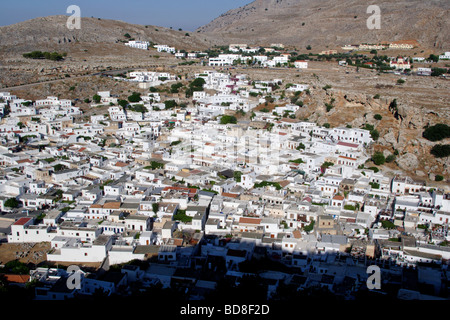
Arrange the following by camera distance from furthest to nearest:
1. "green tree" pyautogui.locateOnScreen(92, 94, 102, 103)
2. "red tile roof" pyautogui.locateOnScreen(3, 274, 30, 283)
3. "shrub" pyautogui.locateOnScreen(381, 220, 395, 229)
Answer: "green tree" pyautogui.locateOnScreen(92, 94, 102, 103)
"shrub" pyautogui.locateOnScreen(381, 220, 395, 229)
"red tile roof" pyautogui.locateOnScreen(3, 274, 30, 283)

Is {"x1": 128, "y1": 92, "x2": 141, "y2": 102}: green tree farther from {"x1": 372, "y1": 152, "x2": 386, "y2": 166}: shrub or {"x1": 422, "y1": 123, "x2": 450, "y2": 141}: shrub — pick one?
{"x1": 422, "y1": 123, "x2": 450, "y2": 141}: shrub

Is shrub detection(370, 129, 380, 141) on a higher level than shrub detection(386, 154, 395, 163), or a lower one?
higher

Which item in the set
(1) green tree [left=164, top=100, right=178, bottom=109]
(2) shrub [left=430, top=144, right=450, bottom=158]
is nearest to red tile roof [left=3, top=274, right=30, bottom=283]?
(2) shrub [left=430, top=144, right=450, bottom=158]

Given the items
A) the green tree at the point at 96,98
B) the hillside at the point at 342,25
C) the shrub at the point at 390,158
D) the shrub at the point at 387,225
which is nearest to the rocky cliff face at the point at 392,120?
the shrub at the point at 390,158

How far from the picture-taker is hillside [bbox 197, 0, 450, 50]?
153 feet

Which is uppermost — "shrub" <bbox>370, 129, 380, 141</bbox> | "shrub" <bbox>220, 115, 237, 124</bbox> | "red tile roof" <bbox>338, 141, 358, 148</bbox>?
"shrub" <bbox>220, 115, 237, 124</bbox>

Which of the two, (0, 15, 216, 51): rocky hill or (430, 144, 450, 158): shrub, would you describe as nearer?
(430, 144, 450, 158): shrub

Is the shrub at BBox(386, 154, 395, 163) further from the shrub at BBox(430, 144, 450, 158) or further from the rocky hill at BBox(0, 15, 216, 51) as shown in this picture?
the rocky hill at BBox(0, 15, 216, 51)

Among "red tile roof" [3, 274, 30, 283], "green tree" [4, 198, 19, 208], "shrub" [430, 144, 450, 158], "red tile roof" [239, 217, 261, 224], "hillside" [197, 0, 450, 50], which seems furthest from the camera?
"hillside" [197, 0, 450, 50]

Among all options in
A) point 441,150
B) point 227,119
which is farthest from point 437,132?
point 227,119

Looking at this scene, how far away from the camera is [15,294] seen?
34.6 feet

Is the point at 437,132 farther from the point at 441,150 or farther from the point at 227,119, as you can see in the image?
the point at 227,119

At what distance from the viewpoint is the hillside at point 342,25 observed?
46.7 m
